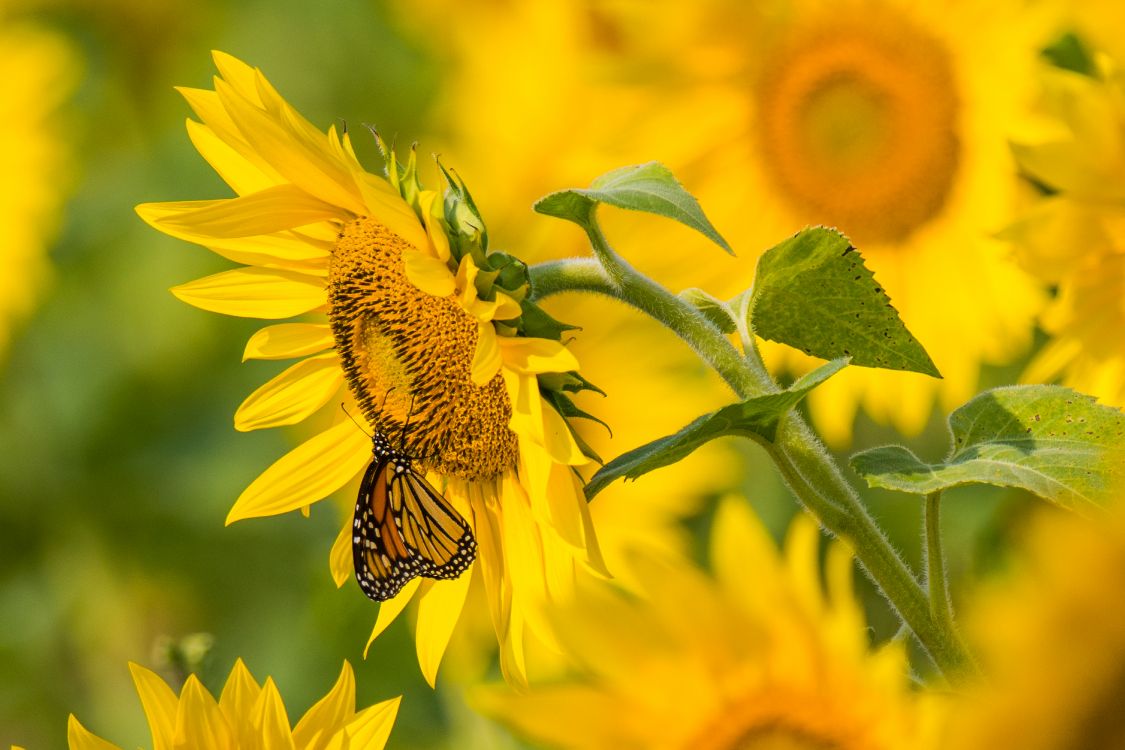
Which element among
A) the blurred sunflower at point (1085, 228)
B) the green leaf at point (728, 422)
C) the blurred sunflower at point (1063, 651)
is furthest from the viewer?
the blurred sunflower at point (1085, 228)

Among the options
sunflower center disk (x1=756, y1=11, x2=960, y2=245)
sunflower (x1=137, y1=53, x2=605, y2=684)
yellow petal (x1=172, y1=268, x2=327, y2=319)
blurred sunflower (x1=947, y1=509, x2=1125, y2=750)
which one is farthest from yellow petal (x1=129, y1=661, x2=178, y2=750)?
sunflower center disk (x1=756, y1=11, x2=960, y2=245)

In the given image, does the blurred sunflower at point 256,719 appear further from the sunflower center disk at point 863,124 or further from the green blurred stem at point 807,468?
the sunflower center disk at point 863,124

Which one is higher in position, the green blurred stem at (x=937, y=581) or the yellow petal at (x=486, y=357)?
the yellow petal at (x=486, y=357)

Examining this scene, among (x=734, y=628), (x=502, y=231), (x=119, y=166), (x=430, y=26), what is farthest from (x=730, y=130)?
(x=119, y=166)

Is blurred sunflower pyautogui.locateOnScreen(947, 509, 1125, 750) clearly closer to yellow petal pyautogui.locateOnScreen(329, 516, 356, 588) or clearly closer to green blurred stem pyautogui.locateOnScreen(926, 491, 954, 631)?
green blurred stem pyautogui.locateOnScreen(926, 491, 954, 631)

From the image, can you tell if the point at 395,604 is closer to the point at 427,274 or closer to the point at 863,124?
the point at 427,274

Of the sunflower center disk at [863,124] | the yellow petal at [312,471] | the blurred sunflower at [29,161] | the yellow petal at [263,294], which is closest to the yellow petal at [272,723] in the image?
the yellow petal at [312,471]

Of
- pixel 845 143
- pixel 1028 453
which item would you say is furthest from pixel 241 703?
pixel 845 143

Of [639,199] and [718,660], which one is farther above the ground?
[639,199]
